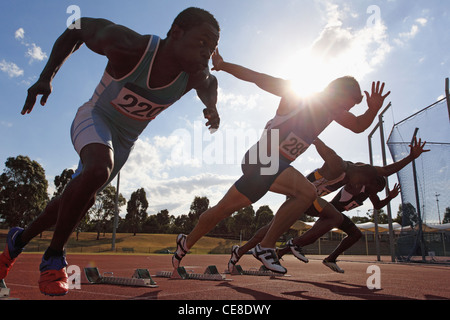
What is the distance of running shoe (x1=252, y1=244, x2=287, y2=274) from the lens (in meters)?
3.34

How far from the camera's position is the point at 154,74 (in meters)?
2.59

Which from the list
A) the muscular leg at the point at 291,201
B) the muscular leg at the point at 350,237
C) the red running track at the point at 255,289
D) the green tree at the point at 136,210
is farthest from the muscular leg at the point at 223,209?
the green tree at the point at 136,210

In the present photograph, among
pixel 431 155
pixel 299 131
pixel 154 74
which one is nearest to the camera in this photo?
pixel 154 74

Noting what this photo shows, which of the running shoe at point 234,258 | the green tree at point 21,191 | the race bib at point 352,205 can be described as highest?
the green tree at point 21,191

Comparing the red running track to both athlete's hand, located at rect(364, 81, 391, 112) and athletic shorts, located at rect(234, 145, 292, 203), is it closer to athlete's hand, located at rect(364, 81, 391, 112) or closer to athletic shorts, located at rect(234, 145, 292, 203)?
athletic shorts, located at rect(234, 145, 292, 203)

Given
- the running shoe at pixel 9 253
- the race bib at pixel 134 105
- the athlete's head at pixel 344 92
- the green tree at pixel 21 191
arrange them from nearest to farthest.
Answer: the race bib at pixel 134 105
the running shoe at pixel 9 253
the athlete's head at pixel 344 92
the green tree at pixel 21 191

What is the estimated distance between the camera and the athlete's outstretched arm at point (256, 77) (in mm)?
3707

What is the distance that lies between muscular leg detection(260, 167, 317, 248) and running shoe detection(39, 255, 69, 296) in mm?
2095

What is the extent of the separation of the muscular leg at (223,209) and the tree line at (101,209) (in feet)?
42.2

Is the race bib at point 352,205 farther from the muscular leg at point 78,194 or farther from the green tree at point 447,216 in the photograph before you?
the green tree at point 447,216
